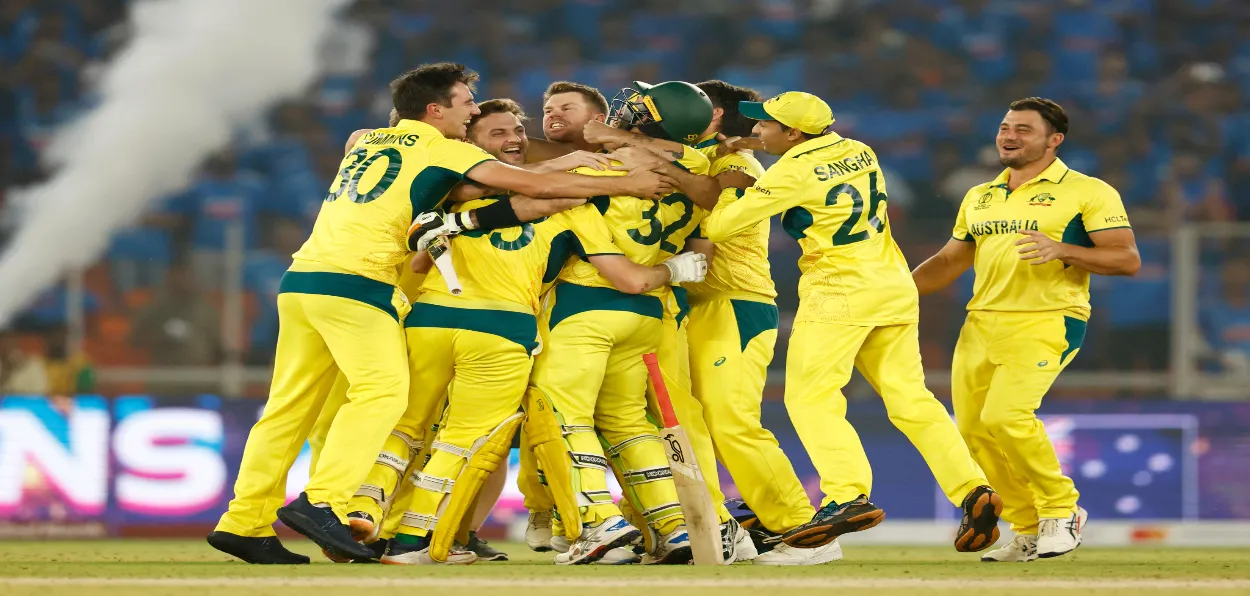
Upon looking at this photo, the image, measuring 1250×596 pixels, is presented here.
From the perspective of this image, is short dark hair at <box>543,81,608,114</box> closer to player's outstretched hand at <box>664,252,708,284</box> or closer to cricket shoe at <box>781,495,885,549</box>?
player's outstretched hand at <box>664,252,708,284</box>

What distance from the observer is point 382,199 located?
245 inches

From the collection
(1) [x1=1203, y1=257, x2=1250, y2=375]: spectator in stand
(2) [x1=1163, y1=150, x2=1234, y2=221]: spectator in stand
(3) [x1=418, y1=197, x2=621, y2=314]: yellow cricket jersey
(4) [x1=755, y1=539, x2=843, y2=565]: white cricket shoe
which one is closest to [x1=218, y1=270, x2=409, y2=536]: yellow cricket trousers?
(3) [x1=418, y1=197, x2=621, y2=314]: yellow cricket jersey

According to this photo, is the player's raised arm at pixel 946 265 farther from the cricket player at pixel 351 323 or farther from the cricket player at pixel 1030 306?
the cricket player at pixel 351 323

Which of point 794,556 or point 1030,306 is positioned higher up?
point 1030,306

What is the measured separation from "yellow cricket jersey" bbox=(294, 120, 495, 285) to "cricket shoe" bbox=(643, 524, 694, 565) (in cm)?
155

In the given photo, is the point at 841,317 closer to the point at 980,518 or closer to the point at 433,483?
the point at 980,518

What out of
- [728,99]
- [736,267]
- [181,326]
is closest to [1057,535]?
[736,267]

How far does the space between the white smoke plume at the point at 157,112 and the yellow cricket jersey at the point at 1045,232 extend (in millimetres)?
8111

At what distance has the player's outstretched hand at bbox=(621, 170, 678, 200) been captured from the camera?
20.8 feet

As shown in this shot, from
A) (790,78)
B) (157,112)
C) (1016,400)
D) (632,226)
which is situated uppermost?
(790,78)

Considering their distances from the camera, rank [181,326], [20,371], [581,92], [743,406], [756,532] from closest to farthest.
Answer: [743,406] → [756,532] → [581,92] → [181,326] → [20,371]

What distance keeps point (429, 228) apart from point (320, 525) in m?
1.27

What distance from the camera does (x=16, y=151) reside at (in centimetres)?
1367

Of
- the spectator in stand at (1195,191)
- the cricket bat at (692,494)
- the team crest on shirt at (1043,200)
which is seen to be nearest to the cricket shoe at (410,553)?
the cricket bat at (692,494)
